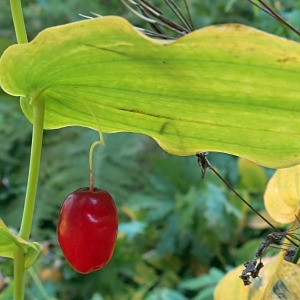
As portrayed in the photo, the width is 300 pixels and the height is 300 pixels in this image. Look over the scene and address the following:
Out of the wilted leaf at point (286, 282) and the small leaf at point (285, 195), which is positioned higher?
the wilted leaf at point (286, 282)

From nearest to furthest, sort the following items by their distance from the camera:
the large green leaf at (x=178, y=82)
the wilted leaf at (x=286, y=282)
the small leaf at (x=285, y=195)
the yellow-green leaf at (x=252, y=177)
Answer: the large green leaf at (x=178, y=82), the wilted leaf at (x=286, y=282), the small leaf at (x=285, y=195), the yellow-green leaf at (x=252, y=177)

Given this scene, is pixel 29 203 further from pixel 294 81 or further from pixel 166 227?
pixel 166 227

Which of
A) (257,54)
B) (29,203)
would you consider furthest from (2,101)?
(257,54)

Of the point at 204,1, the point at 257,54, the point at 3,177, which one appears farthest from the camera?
the point at 204,1

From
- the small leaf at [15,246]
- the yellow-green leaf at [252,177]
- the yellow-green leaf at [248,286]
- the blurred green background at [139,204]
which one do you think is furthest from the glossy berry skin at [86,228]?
the yellow-green leaf at [252,177]

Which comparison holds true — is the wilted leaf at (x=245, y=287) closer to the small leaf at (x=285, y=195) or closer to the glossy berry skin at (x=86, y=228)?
the small leaf at (x=285, y=195)

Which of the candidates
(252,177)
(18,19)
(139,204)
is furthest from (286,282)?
(139,204)

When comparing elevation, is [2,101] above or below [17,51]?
below
